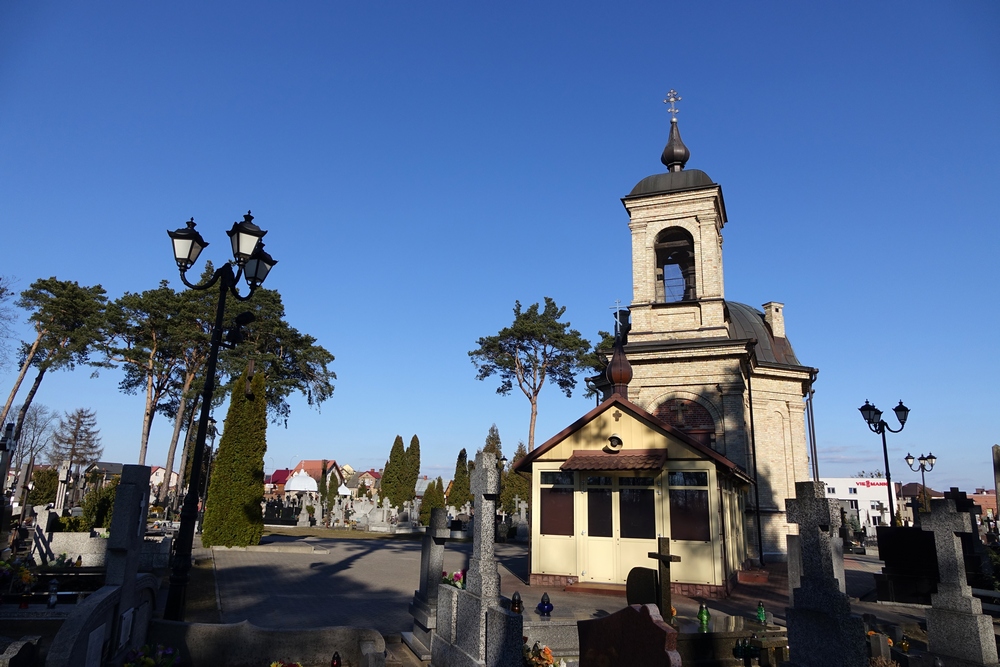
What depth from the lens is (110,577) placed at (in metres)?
6.16

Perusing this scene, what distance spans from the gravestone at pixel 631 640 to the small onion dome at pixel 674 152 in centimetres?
2430

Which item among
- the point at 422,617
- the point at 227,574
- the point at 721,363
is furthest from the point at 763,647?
the point at 721,363

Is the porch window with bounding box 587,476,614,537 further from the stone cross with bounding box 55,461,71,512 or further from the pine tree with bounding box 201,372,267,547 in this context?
the stone cross with bounding box 55,461,71,512

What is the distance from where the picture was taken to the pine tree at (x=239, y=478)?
2153 centimetres

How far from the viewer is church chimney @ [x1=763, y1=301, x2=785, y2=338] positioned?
101 ft

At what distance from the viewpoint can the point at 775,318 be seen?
3103 cm

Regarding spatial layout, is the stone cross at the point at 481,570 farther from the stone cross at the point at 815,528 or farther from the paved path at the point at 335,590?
the stone cross at the point at 815,528

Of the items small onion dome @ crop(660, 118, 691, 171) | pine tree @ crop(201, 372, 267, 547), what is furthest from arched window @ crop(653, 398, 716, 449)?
pine tree @ crop(201, 372, 267, 547)

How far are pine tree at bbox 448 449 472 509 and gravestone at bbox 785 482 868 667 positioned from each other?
41.6 meters

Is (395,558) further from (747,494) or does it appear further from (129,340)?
(129,340)

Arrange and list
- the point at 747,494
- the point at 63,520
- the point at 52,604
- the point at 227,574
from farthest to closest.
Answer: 1. the point at 747,494
2. the point at 63,520
3. the point at 227,574
4. the point at 52,604

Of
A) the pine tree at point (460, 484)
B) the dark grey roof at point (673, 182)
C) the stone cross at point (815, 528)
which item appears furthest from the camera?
the pine tree at point (460, 484)

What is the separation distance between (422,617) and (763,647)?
16.4ft

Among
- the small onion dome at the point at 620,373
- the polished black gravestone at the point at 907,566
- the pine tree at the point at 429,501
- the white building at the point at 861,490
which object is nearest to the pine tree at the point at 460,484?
the pine tree at the point at 429,501
